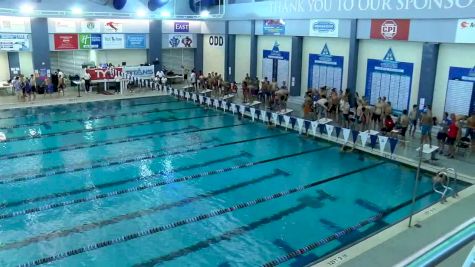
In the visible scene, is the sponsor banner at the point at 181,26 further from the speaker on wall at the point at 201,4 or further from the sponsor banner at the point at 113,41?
the sponsor banner at the point at 113,41

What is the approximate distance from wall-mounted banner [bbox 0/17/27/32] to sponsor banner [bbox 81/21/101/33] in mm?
2641

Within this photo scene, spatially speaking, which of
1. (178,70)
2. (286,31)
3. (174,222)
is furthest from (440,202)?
(178,70)

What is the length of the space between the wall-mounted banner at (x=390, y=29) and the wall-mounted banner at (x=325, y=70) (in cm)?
210

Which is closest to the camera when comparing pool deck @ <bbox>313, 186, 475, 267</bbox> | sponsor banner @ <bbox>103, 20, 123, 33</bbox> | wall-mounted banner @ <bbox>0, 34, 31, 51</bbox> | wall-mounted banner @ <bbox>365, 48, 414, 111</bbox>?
pool deck @ <bbox>313, 186, 475, 267</bbox>

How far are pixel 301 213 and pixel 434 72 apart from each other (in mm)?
8257

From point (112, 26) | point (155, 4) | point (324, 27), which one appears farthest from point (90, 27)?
Answer: point (324, 27)

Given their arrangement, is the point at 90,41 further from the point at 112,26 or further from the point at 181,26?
the point at 181,26

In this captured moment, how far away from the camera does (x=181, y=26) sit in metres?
24.0

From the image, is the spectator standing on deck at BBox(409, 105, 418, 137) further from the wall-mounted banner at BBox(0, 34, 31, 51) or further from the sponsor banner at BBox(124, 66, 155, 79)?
the wall-mounted banner at BBox(0, 34, 31, 51)

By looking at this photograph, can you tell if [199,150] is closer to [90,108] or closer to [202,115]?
[202,115]

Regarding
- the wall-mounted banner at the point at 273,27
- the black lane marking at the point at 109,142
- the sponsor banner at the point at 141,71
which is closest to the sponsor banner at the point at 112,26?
the sponsor banner at the point at 141,71

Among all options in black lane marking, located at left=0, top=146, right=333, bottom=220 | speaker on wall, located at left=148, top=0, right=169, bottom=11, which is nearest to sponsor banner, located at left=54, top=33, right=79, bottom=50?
speaker on wall, located at left=148, top=0, right=169, bottom=11

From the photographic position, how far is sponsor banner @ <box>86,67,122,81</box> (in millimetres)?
20467

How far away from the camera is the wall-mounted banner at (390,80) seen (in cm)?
1451
